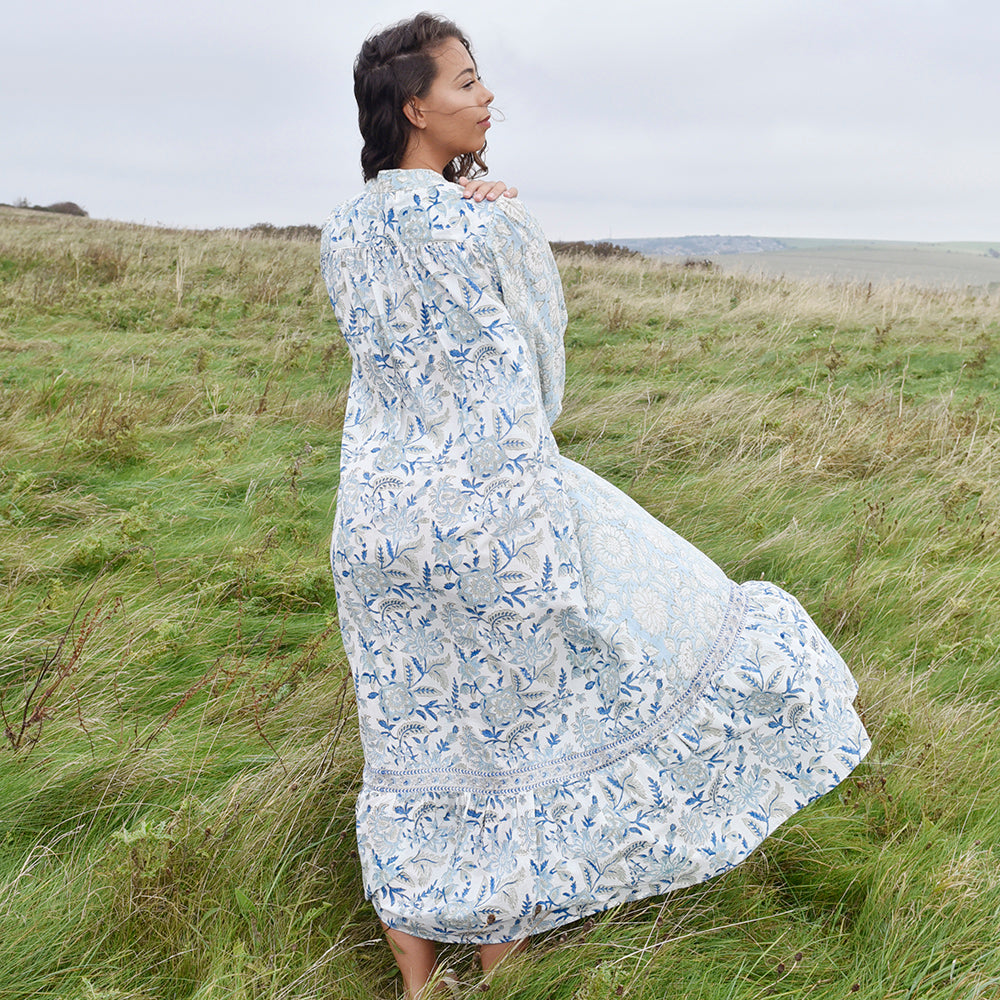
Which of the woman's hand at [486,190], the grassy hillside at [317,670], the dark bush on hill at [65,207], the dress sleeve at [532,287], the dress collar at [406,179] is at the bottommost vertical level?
the grassy hillside at [317,670]

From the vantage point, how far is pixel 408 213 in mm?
1799

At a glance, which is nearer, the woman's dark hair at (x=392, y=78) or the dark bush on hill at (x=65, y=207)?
the woman's dark hair at (x=392, y=78)

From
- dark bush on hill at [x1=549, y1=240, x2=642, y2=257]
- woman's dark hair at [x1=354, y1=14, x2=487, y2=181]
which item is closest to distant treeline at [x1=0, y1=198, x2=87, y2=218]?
dark bush on hill at [x1=549, y1=240, x2=642, y2=257]

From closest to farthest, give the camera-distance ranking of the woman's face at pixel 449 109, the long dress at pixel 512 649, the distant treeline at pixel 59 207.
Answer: the long dress at pixel 512 649
the woman's face at pixel 449 109
the distant treeline at pixel 59 207

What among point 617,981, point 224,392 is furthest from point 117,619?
point 224,392

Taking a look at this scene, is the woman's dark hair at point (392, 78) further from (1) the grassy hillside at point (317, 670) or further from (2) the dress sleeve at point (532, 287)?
(1) the grassy hillside at point (317, 670)

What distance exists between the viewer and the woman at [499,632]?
1768 millimetres

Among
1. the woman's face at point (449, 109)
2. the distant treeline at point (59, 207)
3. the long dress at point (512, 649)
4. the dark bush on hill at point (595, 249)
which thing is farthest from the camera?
the distant treeline at point (59, 207)

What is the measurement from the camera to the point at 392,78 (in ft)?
6.12

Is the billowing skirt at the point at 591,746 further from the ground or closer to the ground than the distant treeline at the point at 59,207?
closer to the ground

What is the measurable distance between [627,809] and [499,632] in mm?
467

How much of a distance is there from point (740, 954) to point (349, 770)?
1079 mm

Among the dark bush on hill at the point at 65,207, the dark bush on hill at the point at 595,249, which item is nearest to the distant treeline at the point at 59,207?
the dark bush on hill at the point at 65,207

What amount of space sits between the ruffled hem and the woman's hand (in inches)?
42.4
